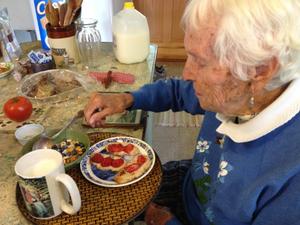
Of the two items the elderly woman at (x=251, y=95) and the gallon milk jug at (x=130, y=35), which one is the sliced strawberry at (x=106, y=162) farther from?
the gallon milk jug at (x=130, y=35)

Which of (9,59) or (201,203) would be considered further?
(9,59)

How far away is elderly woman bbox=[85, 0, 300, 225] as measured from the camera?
54 centimetres

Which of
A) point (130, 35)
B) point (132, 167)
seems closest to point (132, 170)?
point (132, 167)

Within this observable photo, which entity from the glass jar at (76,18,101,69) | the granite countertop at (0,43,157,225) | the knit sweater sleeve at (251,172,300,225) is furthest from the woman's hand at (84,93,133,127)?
the knit sweater sleeve at (251,172,300,225)

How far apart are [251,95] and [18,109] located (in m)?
0.65

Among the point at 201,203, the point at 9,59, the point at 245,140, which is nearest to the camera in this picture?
the point at 245,140

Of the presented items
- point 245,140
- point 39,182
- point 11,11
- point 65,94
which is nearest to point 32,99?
point 65,94

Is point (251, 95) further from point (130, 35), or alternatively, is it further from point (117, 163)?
point (130, 35)

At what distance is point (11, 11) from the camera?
6.40ft

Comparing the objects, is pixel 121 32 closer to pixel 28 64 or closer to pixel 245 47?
pixel 28 64

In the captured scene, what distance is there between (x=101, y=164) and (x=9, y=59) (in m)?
0.77

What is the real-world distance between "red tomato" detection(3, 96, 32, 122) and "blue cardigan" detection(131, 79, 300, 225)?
0.51 meters

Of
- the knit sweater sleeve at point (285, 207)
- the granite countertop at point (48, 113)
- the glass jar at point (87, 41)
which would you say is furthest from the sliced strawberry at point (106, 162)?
the glass jar at point (87, 41)

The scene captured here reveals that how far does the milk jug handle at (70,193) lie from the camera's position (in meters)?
0.58
